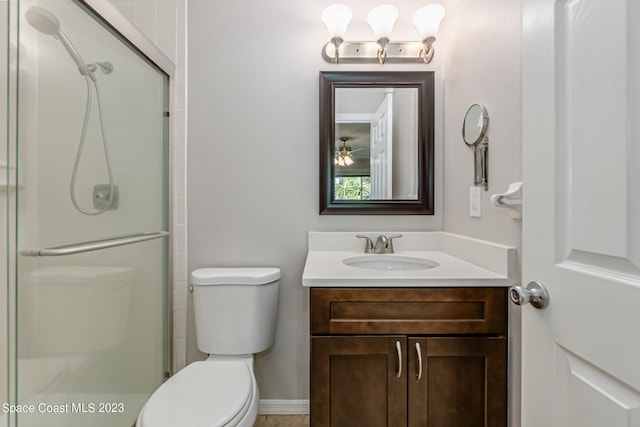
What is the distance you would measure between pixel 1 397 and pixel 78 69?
1.33 metres

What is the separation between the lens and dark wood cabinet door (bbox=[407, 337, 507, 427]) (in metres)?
1.07

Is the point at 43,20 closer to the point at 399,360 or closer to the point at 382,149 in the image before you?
the point at 382,149

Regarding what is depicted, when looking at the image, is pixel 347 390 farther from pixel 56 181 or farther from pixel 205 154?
pixel 205 154

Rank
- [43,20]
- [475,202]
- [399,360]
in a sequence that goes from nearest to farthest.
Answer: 1. [43,20]
2. [399,360]
3. [475,202]

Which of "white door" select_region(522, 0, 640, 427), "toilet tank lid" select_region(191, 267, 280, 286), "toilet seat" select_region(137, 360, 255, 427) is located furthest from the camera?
"toilet tank lid" select_region(191, 267, 280, 286)

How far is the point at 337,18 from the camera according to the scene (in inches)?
59.6

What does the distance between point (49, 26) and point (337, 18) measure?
1109 millimetres

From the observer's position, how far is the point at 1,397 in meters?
1.29

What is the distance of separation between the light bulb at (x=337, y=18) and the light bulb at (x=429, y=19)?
0.33 metres

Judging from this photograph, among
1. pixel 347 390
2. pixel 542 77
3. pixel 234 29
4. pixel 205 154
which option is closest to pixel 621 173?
pixel 542 77

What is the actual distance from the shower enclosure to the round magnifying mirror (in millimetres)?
1407

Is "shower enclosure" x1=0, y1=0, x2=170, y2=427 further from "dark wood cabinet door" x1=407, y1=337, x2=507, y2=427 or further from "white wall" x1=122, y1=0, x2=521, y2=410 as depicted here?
"dark wood cabinet door" x1=407, y1=337, x2=507, y2=427

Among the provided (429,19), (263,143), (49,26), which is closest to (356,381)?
(263,143)

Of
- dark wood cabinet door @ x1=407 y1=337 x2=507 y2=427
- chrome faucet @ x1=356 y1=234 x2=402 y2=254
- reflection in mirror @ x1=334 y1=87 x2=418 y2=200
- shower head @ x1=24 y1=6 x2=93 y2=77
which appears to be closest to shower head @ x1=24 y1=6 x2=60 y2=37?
shower head @ x1=24 y1=6 x2=93 y2=77
